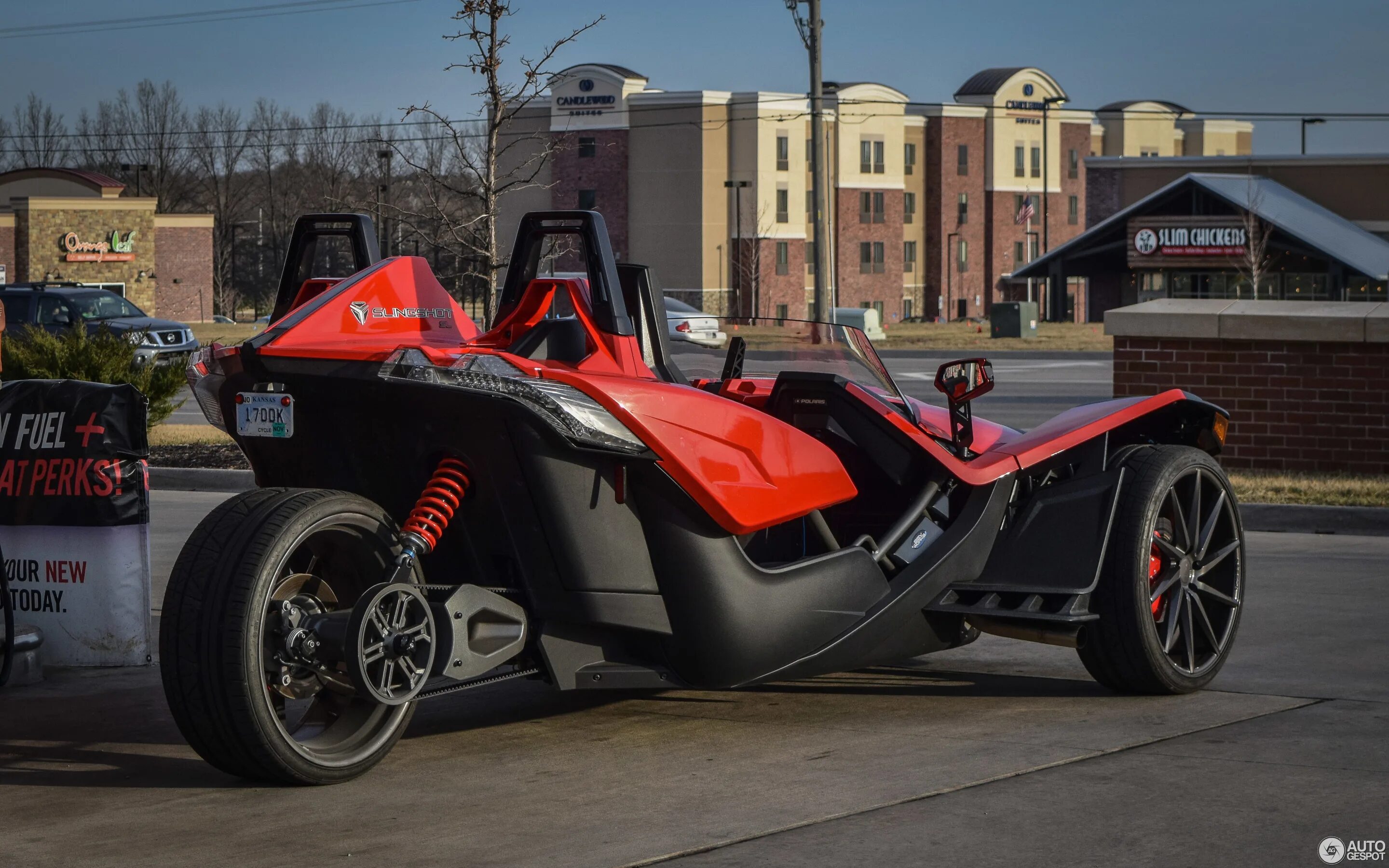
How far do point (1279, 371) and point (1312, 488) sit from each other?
4.65ft

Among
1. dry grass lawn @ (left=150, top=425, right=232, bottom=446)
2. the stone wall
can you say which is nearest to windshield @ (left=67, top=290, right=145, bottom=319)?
dry grass lawn @ (left=150, top=425, right=232, bottom=446)

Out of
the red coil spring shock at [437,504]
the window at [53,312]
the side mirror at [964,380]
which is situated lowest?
the red coil spring shock at [437,504]

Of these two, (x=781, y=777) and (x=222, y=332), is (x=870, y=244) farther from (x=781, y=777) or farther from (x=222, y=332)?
(x=781, y=777)

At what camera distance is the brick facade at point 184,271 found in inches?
3098

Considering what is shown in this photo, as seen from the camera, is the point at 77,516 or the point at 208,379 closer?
the point at 208,379

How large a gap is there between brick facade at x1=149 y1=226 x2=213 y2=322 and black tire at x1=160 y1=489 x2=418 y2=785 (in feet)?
252

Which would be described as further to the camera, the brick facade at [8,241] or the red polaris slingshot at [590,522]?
the brick facade at [8,241]

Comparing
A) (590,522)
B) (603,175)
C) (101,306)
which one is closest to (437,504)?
(590,522)

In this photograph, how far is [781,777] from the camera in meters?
5.04

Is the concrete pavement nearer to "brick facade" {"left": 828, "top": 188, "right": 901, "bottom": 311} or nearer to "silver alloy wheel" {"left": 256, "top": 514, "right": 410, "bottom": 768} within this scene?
"silver alloy wheel" {"left": 256, "top": 514, "right": 410, "bottom": 768}

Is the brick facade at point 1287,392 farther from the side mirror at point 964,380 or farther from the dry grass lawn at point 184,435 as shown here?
the dry grass lawn at point 184,435

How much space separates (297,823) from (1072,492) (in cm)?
304

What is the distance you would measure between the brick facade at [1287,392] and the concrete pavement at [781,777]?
6302 millimetres

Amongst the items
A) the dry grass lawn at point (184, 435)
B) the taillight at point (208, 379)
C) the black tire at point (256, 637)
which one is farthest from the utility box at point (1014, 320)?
the black tire at point (256, 637)
